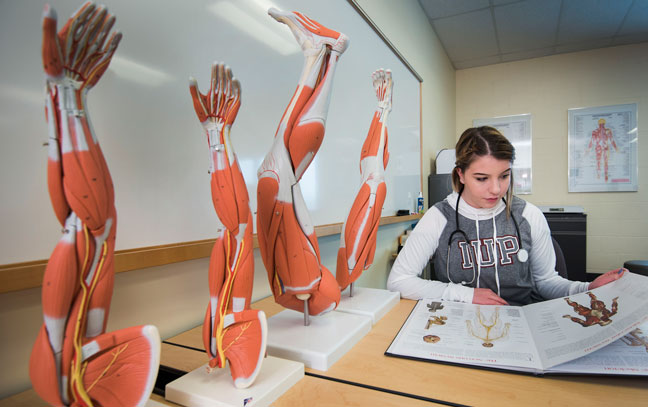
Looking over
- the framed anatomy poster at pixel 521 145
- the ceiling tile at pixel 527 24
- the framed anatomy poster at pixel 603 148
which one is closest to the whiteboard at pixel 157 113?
the ceiling tile at pixel 527 24

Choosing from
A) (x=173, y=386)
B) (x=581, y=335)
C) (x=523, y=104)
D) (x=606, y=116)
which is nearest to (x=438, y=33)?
(x=523, y=104)

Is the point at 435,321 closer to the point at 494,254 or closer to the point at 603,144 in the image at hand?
the point at 494,254

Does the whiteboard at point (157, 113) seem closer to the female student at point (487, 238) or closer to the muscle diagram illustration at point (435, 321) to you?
the female student at point (487, 238)

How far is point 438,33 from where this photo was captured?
144 inches

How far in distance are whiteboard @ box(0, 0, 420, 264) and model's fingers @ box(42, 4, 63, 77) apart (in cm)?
33

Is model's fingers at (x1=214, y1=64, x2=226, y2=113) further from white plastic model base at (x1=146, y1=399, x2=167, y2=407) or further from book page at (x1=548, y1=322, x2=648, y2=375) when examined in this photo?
book page at (x1=548, y1=322, x2=648, y2=375)

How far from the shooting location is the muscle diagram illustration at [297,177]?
28.3 inches

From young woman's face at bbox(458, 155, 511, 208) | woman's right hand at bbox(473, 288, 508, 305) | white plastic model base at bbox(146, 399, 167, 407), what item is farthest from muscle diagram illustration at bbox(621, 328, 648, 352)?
white plastic model base at bbox(146, 399, 167, 407)

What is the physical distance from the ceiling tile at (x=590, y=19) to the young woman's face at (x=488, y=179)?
281cm

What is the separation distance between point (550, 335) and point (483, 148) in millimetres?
766

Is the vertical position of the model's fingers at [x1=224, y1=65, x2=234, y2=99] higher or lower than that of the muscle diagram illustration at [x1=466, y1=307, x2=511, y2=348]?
higher

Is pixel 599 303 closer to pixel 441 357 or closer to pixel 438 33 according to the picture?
pixel 441 357

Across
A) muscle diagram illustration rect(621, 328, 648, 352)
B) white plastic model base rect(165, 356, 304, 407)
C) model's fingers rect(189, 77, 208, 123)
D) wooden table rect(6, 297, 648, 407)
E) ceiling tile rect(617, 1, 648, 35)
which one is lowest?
wooden table rect(6, 297, 648, 407)

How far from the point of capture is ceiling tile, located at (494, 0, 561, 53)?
3102mm
